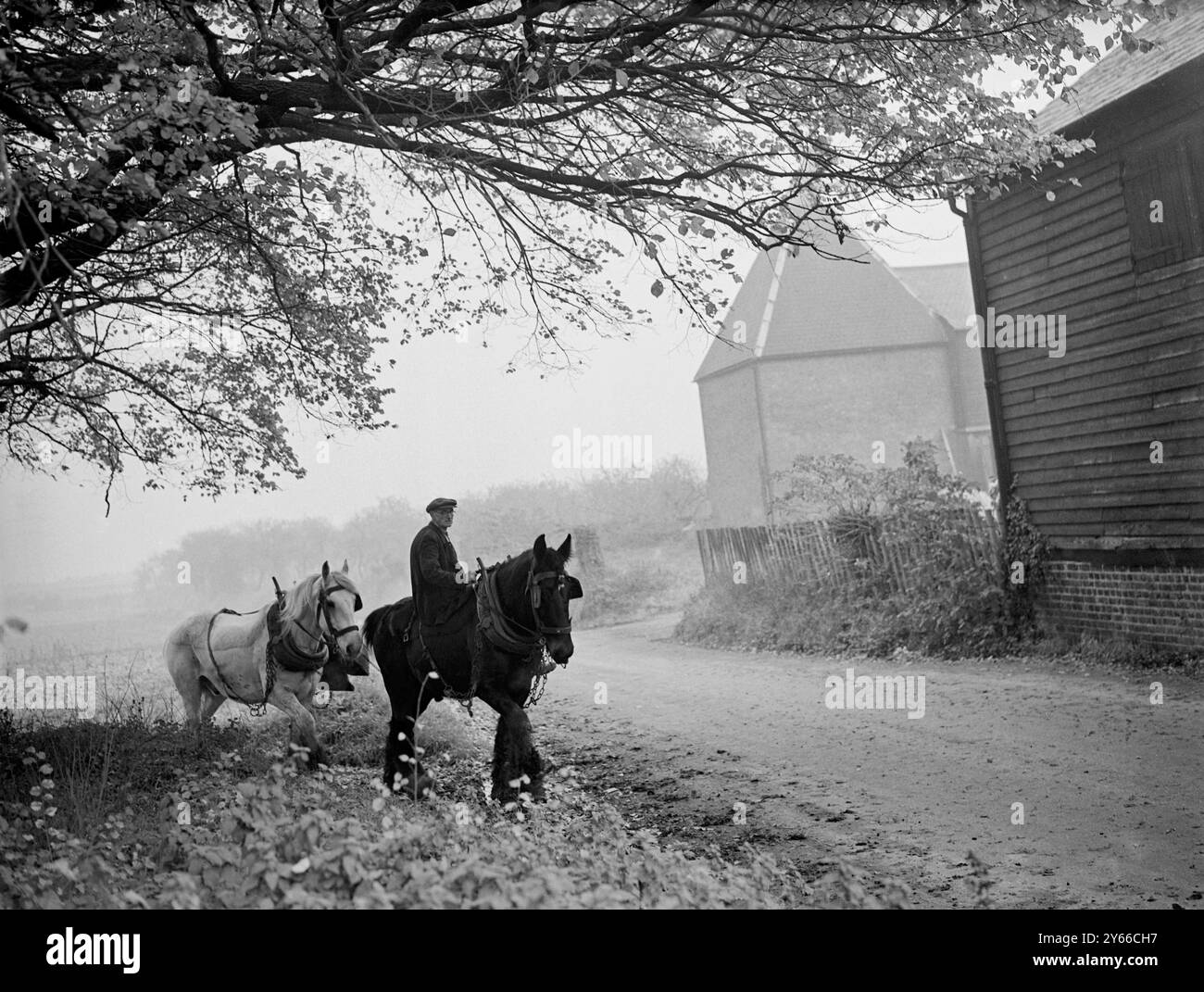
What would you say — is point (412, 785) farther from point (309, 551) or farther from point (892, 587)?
point (892, 587)

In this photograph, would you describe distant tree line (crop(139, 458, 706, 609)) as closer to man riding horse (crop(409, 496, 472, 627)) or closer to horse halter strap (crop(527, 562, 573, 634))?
man riding horse (crop(409, 496, 472, 627))

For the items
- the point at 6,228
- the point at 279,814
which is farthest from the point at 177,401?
the point at 279,814

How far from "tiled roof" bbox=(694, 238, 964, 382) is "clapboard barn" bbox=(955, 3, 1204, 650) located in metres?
16.3

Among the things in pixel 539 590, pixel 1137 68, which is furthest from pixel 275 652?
pixel 1137 68

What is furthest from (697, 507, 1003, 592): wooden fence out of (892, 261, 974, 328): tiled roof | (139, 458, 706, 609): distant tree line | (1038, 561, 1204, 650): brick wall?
(892, 261, 974, 328): tiled roof

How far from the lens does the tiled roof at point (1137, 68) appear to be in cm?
1004

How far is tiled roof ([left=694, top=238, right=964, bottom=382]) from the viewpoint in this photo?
2922cm

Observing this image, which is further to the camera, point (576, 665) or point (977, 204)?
point (576, 665)

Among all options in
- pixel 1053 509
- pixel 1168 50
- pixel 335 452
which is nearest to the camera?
pixel 335 452

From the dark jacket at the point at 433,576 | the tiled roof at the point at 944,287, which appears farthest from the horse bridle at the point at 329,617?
the tiled roof at the point at 944,287

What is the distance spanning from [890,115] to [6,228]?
251 inches
